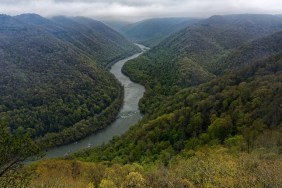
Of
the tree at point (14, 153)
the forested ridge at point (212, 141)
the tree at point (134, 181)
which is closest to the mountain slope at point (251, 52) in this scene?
the forested ridge at point (212, 141)

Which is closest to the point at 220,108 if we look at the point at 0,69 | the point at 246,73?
the point at 246,73

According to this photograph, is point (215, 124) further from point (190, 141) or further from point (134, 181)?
point (134, 181)

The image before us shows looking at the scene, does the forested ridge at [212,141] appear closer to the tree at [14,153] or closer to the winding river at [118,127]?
the winding river at [118,127]

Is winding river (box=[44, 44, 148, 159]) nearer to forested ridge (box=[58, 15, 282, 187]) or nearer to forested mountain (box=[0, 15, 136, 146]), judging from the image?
forested mountain (box=[0, 15, 136, 146])

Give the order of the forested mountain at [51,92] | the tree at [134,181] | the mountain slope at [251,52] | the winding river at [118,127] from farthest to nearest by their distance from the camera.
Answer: the mountain slope at [251,52] < the forested mountain at [51,92] < the winding river at [118,127] < the tree at [134,181]

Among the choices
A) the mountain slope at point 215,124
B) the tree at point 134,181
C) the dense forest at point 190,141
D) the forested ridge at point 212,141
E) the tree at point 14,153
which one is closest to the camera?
the tree at point 14,153

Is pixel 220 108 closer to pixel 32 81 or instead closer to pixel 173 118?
pixel 173 118

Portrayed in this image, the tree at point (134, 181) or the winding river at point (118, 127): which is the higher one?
the tree at point (134, 181)

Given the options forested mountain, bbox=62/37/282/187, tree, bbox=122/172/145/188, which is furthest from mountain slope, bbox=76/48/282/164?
tree, bbox=122/172/145/188
